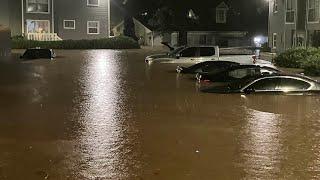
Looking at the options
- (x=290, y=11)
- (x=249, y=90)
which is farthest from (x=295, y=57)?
(x=290, y=11)

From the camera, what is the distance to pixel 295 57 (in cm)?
3478

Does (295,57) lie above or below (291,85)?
above

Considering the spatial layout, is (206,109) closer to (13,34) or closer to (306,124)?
(306,124)

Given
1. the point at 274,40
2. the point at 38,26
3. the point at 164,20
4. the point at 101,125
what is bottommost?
the point at 101,125

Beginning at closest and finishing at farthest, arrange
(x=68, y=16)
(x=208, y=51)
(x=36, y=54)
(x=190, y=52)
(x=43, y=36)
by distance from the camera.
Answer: (x=208, y=51) → (x=190, y=52) → (x=36, y=54) → (x=43, y=36) → (x=68, y=16)

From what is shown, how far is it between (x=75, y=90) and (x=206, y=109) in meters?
7.22

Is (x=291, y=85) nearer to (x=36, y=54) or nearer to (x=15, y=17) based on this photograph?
(x=36, y=54)

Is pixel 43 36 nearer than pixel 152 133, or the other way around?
pixel 152 133

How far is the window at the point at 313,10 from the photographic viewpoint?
143ft

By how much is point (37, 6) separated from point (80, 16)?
183 inches

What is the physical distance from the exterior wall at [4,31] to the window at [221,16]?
2969cm

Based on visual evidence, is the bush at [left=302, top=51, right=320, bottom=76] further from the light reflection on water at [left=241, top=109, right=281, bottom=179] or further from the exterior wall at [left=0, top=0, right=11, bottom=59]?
the exterior wall at [left=0, top=0, right=11, bottom=59]

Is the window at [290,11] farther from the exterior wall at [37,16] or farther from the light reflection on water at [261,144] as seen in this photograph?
the light reflection on water at [261,144]

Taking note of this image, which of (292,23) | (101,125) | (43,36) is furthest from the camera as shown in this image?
(43,36)
